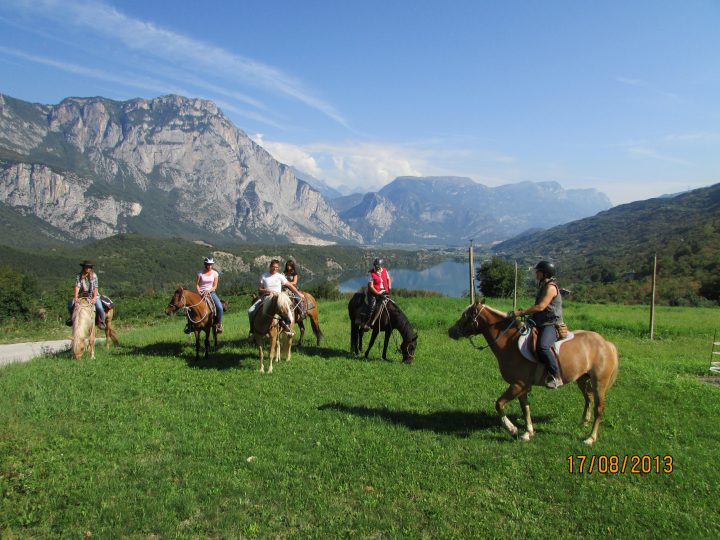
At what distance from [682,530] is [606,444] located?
7.30ft

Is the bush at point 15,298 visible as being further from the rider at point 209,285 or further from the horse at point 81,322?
the rider at point 209,285

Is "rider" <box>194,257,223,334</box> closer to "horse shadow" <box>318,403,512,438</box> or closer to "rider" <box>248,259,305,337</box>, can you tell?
"rider" <box>248,259,305,337</box>

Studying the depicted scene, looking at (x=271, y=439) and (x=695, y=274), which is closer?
(x=271, y=439)

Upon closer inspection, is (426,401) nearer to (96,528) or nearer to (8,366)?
(96,528)

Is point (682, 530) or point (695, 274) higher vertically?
point (695, 274)

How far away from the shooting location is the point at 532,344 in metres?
7.52

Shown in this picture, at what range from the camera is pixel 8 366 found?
1209 centimetres

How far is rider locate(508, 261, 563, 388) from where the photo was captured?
7.34 m

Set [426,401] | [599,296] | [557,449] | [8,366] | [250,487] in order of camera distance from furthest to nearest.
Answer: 1. [599,296]
2. [8,366]
3. [426,401]
4. [557,449]
5. [250,487]

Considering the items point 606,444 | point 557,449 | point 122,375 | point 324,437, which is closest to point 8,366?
point 122,375

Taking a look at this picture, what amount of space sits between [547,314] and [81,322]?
39.4 feet

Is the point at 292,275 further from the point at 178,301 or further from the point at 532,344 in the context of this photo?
the point at 532,344
